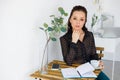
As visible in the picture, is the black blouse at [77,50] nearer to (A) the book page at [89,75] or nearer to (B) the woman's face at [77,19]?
(B) the woman's face at [77,19]

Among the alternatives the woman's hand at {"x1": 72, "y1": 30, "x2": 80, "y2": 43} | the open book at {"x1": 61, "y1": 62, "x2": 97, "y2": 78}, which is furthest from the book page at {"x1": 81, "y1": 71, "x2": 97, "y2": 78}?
the woman's hand at {"x1": 72, "y1": 30, "x2": 80, "y2": 43}

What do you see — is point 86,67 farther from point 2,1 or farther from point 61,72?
point 2,1

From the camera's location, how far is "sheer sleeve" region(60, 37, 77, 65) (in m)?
1.82

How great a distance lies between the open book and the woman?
167 mm

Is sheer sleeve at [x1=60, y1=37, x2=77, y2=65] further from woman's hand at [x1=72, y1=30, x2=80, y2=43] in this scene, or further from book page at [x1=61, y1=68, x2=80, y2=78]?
book page at [x1=61, y1=68, x2=80, y2=78]

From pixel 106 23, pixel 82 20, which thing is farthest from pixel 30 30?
pixel 106 23

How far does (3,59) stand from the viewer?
1.32 m

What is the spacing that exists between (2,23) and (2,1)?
0.13 meters

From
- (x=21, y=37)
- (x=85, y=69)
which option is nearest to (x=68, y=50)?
(x=85, y=69)

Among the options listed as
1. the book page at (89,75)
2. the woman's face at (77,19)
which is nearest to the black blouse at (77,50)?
the woman's face at (77,19)

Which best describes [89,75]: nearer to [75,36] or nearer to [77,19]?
[75,36]

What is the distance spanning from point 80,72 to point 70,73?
0.26ft

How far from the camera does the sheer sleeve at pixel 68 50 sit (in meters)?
1.82

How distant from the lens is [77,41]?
6.22 ft
